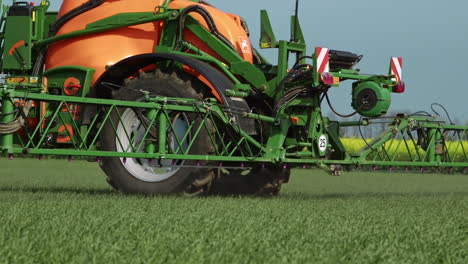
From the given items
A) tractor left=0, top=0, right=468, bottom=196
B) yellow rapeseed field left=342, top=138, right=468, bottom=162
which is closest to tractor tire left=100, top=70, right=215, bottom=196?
tractor left=0, top=0, right=468, bottom=196

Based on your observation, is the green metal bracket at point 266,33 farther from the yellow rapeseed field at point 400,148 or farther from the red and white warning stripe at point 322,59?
the yellow rapeseed field at point 400,148

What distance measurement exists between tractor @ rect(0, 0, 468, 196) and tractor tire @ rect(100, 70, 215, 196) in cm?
1

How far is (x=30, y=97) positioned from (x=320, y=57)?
340 cm

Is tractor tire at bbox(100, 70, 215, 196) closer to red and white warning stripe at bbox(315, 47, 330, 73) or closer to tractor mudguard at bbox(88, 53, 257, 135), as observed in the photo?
tractor mudguard at bbox(88, 53, 257, 135)

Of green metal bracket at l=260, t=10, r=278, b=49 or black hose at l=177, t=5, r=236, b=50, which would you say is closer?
black hose at l=177, t=5, r=236, b=50

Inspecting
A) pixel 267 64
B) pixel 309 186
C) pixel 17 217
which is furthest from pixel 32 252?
pixel 309 186

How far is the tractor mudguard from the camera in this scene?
8852mm

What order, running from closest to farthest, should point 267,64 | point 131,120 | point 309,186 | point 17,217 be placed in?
point 17,217 → point 131,120 → point 267,64 → point 309,186

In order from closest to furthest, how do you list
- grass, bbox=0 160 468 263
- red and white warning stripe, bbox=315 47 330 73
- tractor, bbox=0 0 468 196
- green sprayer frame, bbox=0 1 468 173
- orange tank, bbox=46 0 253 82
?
grass, bbox=0 160 468 263 → green sprayer frame, bbox=0 1 468 173 → tractor, bbox=0 0 468 196 → red and white warning stripe, bbox=315 47 330 73 → orange tank, bbox=46 0 253 82

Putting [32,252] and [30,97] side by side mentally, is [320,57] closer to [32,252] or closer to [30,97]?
[30,97]

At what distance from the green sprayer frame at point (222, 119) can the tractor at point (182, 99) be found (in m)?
0.02

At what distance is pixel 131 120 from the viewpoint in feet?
30.5

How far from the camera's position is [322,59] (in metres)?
9.15

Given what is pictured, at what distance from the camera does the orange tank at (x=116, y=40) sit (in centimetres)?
980
